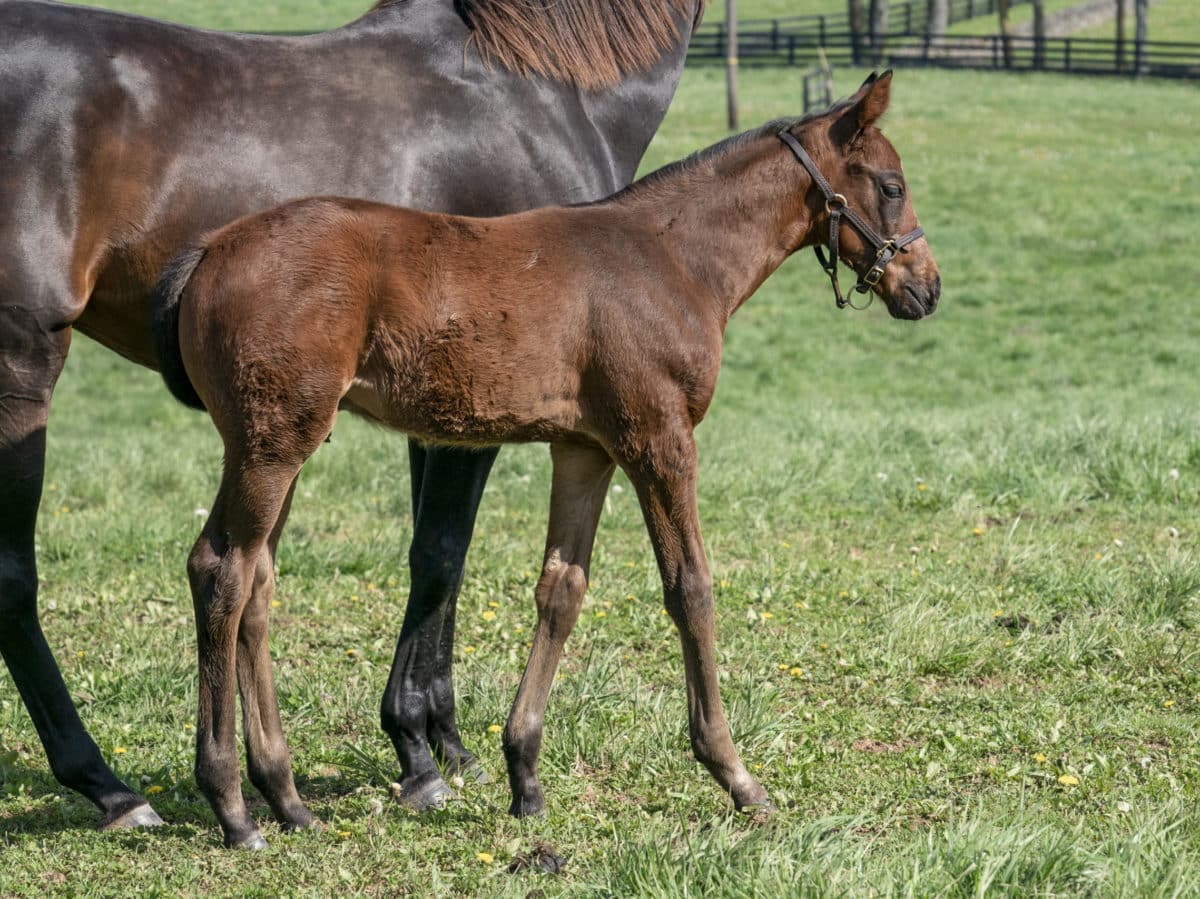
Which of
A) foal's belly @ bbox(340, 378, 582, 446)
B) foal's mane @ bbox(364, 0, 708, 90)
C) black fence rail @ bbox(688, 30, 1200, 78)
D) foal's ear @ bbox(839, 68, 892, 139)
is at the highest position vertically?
foal's mane @ bbox(364, 0, 708, 90)

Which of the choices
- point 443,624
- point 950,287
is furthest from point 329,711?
point 950,287

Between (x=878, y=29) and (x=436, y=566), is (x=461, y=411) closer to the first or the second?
(x=436, y=566)

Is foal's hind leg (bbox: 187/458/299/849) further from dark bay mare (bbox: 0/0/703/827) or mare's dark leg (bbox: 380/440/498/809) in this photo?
mare's dark leg (bbox: 380/440/498/809)

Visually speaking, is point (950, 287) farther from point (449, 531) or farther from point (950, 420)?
point (449, 531)

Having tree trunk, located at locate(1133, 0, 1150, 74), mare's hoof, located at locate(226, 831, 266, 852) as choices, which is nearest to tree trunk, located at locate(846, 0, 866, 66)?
tree trunk, located at locate(1133, 0, 1150, 74)

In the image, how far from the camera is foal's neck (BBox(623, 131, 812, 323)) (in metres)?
3.96

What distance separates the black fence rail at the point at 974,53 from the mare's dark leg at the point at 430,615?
3592cm

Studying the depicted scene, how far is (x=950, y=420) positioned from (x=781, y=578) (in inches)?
180

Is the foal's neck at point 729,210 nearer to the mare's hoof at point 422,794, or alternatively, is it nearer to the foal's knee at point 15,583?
the mare's hoof at point 422,794

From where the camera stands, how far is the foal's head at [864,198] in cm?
398

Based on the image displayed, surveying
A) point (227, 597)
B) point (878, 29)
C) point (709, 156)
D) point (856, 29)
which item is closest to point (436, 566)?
point (227, 597)

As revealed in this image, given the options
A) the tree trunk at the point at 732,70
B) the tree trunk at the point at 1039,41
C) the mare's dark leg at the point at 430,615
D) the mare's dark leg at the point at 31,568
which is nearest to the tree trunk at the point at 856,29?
the tree trunk at the point at 1039,41

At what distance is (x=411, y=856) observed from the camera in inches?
149

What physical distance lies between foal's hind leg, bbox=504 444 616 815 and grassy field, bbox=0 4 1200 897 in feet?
0.56
